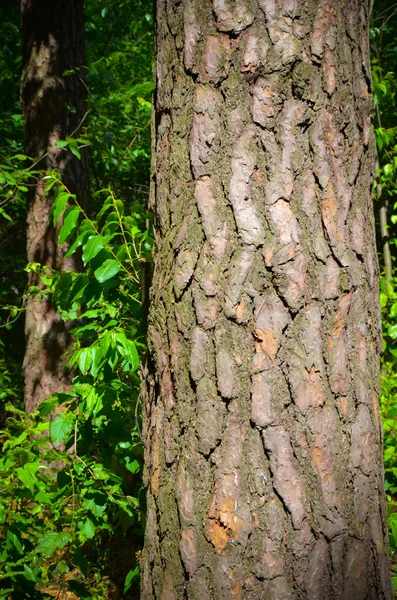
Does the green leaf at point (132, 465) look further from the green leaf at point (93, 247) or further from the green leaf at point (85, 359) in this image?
the green leaf at point (93, 247)

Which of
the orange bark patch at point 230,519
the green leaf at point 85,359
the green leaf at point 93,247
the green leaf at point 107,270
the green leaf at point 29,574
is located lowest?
the green leaf at point 29,574

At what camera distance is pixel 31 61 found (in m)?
4.02

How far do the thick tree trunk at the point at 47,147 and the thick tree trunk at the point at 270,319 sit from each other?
2.87m

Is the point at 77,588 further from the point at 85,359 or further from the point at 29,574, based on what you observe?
the point at 85,359

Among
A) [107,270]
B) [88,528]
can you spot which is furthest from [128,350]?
[88,528]

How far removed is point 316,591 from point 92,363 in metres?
1.03

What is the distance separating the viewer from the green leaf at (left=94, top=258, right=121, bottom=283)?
5.79ft

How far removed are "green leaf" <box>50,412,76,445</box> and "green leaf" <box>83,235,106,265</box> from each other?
70 centimetres

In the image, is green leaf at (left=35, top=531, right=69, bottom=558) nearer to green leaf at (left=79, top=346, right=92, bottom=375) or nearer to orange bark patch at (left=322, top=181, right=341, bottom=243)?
green leaf at (left=79, top=346, right=92, bottom=375)

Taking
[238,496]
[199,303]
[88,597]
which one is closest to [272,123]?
[199,303]

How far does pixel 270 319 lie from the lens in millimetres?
1217

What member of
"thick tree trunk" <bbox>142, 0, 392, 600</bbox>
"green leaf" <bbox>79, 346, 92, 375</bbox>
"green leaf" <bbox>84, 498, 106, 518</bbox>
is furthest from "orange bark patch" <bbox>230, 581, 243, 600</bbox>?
"green leaf" <bbox>84, 498, 106, 518</bbox>

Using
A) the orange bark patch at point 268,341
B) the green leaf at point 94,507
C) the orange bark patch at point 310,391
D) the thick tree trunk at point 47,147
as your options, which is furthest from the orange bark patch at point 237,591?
the thick tree trunk at point 47,147

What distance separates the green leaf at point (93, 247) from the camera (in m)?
1.78
